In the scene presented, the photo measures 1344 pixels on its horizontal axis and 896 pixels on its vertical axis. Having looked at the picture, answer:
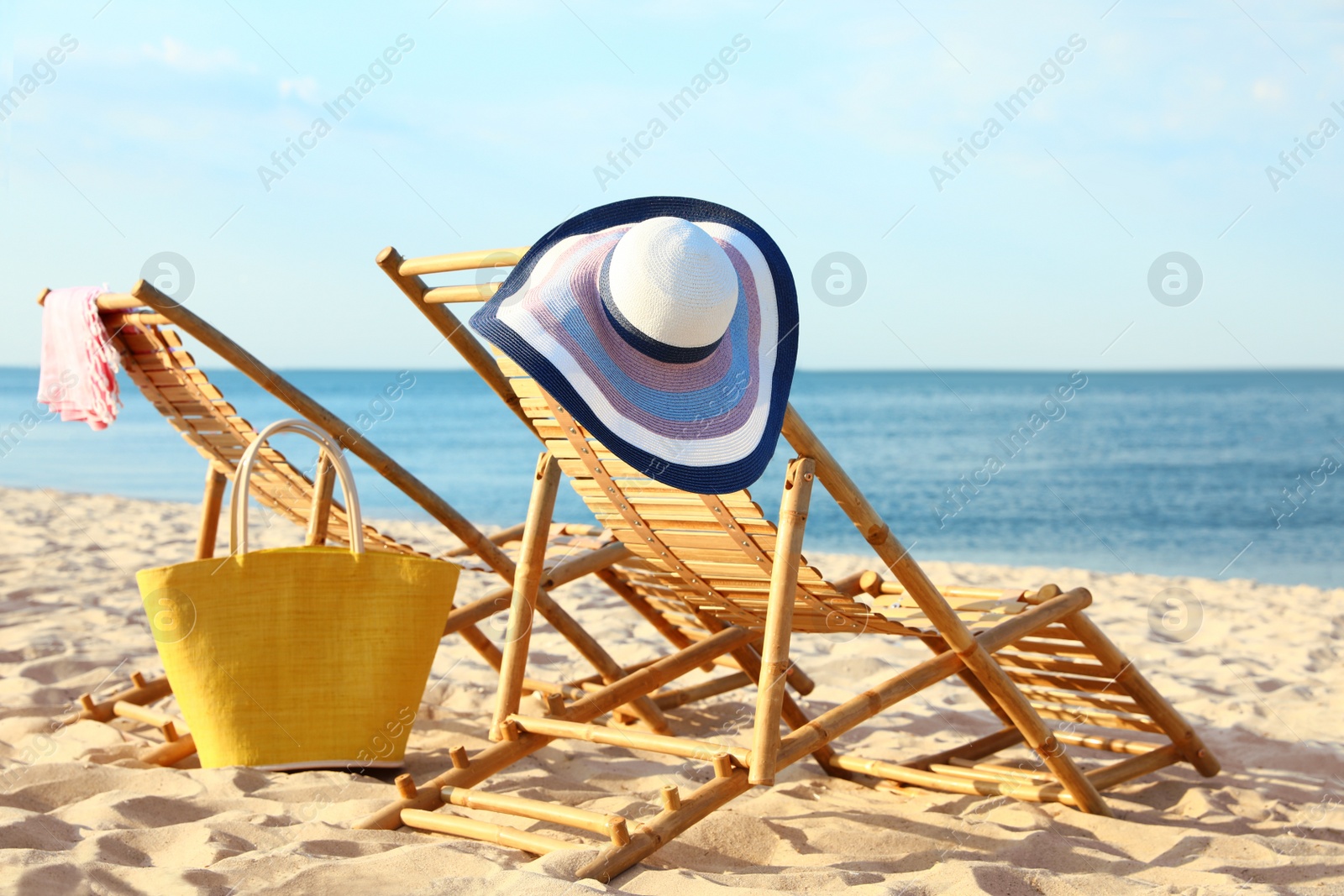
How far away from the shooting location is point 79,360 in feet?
11.6

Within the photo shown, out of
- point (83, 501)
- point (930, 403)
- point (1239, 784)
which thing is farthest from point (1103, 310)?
point (1239, 784)

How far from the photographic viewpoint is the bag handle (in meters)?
2.91

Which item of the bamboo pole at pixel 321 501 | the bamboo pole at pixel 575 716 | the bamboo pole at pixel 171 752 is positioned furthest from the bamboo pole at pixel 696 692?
the bamboo pole at pixel 171 752

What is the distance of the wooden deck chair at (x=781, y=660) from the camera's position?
94.5 inches

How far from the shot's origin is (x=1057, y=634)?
10.7 ft

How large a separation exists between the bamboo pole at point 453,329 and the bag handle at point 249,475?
1.42 ft

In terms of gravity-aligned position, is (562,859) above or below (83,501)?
below

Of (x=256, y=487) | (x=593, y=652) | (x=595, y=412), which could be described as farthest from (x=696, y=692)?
(x=595, y=412)

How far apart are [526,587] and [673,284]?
1.11 metres

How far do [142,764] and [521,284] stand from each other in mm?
1976

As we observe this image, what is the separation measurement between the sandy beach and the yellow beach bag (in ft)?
0.43

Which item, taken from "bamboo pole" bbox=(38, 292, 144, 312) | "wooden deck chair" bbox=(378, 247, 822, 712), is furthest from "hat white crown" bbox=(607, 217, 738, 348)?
"bamboo pole" bbox=(38, 292, 144, 312)

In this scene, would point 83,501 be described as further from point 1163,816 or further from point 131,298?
point 1163,816

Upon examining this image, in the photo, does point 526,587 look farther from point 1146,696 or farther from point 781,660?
point 1146,696
